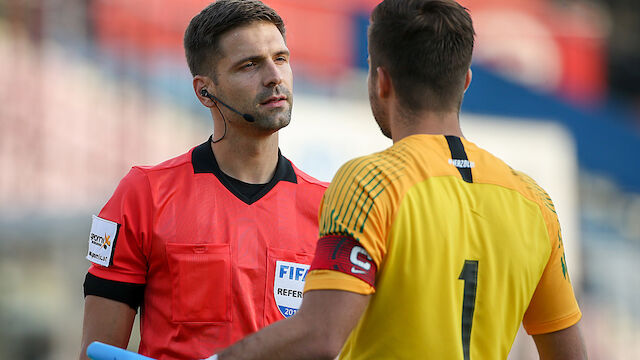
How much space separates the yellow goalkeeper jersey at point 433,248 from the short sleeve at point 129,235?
916 mm

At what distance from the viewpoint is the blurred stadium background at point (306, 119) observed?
21.6 feet

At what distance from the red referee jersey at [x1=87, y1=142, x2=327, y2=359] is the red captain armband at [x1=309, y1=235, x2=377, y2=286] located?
2.82 ft

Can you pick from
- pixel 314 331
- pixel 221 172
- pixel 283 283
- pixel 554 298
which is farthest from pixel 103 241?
pixel 554 298

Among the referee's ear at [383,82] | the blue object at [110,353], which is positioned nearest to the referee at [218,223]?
the blue object at [110,353]

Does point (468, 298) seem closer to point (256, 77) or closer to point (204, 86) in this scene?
point (256, 77)

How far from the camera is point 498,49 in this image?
950 centimetres

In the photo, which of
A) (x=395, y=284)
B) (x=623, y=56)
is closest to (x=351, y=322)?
(x=395, y=284)

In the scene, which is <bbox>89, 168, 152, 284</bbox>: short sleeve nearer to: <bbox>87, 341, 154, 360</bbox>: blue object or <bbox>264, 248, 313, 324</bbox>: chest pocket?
<bbox>264, 248, 313, 324</bbox>: chest pocket

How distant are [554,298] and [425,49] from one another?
764 millimetres

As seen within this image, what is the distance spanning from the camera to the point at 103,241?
2600 millimetres

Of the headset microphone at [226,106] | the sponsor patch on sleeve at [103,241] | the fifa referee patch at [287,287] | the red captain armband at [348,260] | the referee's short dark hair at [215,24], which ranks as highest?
the referee's short dark hair at [215,24]

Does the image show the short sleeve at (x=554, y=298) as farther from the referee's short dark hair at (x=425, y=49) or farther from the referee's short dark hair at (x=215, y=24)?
the referee's short dark hair at (x=215, y=24)

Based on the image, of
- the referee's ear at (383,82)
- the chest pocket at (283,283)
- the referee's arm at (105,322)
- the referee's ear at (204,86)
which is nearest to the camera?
the referee's ear at (383,82)

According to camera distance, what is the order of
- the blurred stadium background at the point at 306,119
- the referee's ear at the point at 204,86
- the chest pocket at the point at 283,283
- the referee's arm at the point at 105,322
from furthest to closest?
→ 1. the blurred stadium background at the point at 306,119
2. the referee's ear at the point at 204,86
3. the chest pocket at the point at 283,283
4. the referee's arm at the point at 105,322
